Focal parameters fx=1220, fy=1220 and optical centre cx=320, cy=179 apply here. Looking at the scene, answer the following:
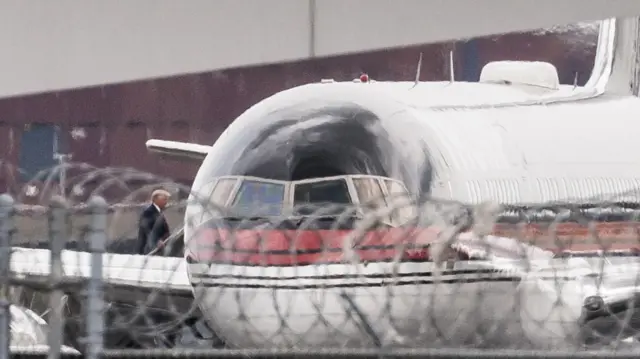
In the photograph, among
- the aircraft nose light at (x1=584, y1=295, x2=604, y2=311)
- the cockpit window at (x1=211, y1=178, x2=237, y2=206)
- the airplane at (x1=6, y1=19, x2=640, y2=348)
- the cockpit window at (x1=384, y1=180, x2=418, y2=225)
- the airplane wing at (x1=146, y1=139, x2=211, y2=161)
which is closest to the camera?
the airplane at (x1=6, y1=19, x2=640, y2=348)

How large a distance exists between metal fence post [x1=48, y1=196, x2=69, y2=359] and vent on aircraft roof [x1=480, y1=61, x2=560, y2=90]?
6.33m

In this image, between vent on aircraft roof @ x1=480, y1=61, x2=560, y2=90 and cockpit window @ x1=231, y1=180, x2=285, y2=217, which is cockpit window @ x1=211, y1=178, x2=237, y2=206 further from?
vent on aircraft roof @ x1=480, y1=61, x2=560, y2=90

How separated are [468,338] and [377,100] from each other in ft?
9.92

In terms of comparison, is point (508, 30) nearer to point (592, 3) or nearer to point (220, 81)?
point (592, 3)

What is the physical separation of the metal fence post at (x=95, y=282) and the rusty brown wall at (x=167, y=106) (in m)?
16.6

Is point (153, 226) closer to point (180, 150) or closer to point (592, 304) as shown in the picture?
point (592, 304)

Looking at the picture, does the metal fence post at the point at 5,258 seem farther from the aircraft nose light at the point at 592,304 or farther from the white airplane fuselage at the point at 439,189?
the aircraft nose light at the point at 592,304

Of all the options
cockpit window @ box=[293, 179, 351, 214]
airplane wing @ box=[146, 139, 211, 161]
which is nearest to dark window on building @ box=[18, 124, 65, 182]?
airplane wing @ box=[146, 139, 211, 161]

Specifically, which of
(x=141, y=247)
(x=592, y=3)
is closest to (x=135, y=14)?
(x=592, y=3)

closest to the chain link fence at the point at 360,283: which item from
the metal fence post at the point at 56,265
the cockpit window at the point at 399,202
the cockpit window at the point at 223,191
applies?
the cockpit window at the point at 399,202

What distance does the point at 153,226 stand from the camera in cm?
638

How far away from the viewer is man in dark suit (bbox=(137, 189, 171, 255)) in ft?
23.7

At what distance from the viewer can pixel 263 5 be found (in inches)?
147

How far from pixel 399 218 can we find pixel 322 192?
117 cm
